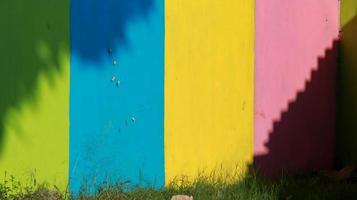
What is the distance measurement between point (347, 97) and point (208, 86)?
7.83 feet

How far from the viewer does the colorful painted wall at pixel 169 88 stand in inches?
195

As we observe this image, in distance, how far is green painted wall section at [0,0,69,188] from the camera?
15.7ft

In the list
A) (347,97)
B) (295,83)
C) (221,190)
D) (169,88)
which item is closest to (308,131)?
(295,83)

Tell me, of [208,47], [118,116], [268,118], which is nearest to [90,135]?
[118,116]

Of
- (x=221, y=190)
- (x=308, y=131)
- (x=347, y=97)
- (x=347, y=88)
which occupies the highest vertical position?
(x=347, y=88)

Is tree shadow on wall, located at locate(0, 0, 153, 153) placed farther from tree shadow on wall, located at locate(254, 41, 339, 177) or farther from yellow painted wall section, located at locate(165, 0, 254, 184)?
tree shadow on wall, located at locate(254, 41, 339, 177)

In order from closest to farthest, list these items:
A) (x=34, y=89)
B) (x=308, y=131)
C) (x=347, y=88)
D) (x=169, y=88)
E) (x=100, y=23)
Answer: (x=34, y=89) → (x=100, y=23) → (x=169, y=88) → (x=308, y=131) → (x=347, y=88)

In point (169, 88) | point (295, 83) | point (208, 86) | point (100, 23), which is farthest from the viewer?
point (295, 83)

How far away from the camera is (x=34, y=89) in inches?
195

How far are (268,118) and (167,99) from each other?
1.55 m

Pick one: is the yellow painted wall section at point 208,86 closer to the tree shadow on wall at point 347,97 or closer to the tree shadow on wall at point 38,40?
the tree shadow on wall at point 38,40

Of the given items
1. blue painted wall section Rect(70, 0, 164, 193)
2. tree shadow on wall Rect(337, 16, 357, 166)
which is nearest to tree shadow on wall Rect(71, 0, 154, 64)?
Answer: blue painted wall section Rect(70, 0, 164, 193)

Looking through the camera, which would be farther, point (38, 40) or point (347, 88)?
point (347, 88)

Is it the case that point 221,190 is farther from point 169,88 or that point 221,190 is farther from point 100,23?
point 100,23
